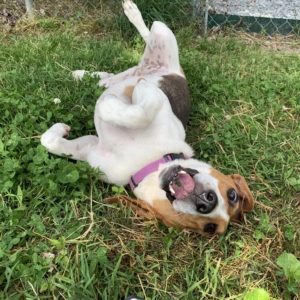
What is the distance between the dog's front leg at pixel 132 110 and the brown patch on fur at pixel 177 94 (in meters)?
0.39

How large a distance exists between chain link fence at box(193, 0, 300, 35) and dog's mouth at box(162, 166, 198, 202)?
3.41m

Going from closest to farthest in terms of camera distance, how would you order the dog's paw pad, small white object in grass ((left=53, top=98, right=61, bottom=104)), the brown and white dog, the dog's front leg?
1. the brown and white dog
2. the dog's front leg
3. the dog's paw pad
4. small white object in grass ((left=53, top=98, right=61, bottom=104))

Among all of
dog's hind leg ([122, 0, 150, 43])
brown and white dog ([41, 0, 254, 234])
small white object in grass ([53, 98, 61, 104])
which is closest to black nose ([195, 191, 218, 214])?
brown and white dog ([41, 0, 254, 234])

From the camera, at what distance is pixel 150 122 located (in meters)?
4.04

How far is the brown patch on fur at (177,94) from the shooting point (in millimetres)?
4594

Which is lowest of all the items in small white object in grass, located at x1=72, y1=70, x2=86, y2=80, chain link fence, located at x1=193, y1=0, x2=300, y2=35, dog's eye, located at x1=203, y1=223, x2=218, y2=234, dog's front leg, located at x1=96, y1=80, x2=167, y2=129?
chain link fence, located at x1=193, y1=0, x2=300, y2=35

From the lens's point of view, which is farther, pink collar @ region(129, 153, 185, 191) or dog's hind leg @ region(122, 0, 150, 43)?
dog's hind leg @ region(122, 0, 150, 43)

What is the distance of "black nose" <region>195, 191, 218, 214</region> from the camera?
349 cm

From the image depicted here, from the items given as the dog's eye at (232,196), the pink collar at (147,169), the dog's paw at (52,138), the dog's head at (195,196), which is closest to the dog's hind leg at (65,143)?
the dog's paw at (52,138)

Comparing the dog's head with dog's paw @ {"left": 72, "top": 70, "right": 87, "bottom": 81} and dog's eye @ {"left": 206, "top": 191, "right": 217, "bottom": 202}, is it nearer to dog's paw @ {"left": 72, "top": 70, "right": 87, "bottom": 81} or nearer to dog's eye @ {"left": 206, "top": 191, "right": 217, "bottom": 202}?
dog's eye @ {"left": 206, "top": 191, "right": 217, "bottom": 202}

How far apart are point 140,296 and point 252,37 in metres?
4.30

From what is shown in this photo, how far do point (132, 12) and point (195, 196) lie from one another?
2.94 metres

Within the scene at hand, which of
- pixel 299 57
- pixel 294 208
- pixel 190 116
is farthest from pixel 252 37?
pixel 294 208

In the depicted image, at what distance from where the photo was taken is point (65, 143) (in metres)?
4.23
